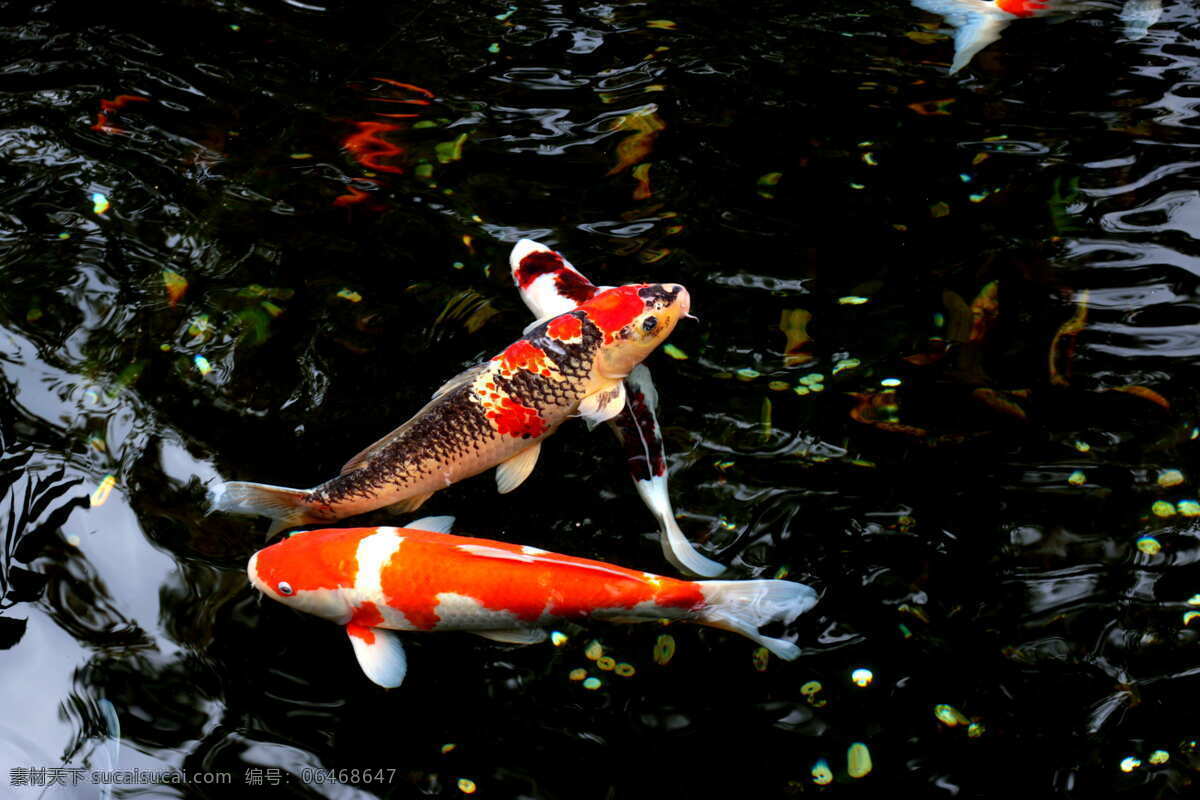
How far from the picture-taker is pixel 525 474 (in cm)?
310

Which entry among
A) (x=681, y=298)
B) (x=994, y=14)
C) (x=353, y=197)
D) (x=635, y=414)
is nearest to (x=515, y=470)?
(x=635, y=414)

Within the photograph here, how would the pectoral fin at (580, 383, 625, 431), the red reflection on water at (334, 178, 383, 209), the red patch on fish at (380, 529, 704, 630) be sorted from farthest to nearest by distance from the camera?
the red reflection on water at (334, 178, 383, 209), the pectoral fin at (580, 383, 625, 431), the red patch on fish at (380, 529, 704, 630)

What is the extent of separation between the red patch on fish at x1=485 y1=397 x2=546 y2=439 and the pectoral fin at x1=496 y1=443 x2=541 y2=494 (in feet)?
0.22

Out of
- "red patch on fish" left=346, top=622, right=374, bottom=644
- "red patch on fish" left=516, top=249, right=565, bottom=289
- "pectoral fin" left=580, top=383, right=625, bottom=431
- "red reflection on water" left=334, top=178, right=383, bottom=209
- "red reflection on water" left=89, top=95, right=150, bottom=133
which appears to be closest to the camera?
"red patch on fish" left=346, top=622, right=374, bottom=644

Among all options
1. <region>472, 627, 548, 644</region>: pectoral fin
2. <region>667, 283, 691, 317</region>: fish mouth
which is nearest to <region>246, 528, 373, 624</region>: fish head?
<region>472, 627, 548, 644</region>: pectoral fin

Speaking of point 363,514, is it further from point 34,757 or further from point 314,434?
point 34,757

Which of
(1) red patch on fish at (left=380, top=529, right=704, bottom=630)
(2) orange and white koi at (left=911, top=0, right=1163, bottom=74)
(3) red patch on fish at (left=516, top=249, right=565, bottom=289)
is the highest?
(2) orange and white koi at (left=911, top=0, right=1163, bottom=74)

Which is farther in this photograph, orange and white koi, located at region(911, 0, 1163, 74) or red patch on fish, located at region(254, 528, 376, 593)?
orange and white koi, located at region(911, 0, 1163, 74)

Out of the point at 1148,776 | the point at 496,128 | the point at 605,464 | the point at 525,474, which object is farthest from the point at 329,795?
the point at 496,128

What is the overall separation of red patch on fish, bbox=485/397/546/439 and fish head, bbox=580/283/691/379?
0.28 m

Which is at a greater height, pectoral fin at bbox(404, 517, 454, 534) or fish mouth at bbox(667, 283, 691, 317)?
fish mouth at bbox(667, 283, 691, 317)

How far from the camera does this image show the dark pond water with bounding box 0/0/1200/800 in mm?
2645

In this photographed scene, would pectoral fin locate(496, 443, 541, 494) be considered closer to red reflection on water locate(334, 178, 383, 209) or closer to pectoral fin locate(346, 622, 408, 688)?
pectoral fin locate(346, 622, 408, 688)

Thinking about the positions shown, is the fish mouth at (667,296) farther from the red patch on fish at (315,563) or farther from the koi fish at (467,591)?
the red patch on fish at (315,563)
